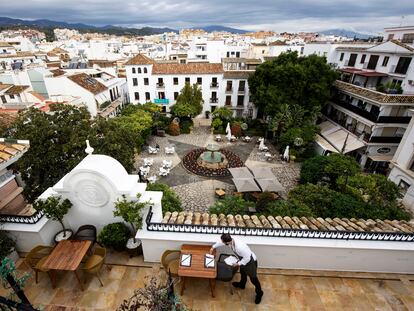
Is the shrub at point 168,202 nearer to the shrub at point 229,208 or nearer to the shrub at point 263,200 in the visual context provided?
the shrub at point 229,208

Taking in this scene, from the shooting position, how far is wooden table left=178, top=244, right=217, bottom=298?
5.54 metres

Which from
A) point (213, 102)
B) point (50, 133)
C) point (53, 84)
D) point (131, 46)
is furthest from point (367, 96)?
point (131, 46)

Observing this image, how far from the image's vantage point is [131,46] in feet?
275

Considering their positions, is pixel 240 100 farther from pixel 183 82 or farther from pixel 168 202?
pixel 168 202

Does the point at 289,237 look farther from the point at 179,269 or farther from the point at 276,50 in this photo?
the point at 276,50

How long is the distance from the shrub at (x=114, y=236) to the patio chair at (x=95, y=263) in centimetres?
30

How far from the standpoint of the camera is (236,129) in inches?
1109

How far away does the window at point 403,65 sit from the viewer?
21859 mm

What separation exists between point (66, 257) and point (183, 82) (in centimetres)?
3009

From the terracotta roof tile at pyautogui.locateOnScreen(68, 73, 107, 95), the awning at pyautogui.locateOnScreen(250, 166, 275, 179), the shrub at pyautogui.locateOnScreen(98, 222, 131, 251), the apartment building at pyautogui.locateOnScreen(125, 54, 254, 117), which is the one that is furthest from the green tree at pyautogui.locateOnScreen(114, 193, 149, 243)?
the apartment building at pyautogui.locateOnScreen(125, 54, 254, 117)

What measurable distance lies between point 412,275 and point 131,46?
3746 inches

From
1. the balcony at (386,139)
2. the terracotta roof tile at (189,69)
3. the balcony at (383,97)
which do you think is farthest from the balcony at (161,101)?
the balcony at (386,139)

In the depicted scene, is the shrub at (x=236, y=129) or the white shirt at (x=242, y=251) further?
the shrub at (x=236, y=129)

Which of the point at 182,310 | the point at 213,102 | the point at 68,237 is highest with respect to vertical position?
the point at 182,310
